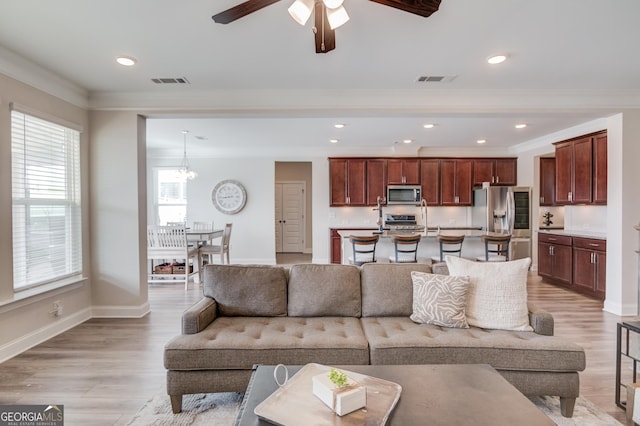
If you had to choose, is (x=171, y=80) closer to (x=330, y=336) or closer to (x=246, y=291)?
(x=246, y=291)

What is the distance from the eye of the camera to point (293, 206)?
9.65 meters

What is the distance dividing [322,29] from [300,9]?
0.19 m

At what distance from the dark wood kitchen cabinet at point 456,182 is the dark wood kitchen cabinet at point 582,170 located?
1.84 m

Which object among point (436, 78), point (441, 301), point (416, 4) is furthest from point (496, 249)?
point (416, 4)

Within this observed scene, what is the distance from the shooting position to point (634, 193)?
409cm

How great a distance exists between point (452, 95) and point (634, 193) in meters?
2.51

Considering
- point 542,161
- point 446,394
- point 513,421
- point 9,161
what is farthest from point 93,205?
point 542,161

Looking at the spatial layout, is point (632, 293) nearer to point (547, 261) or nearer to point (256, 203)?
point (547, 261)

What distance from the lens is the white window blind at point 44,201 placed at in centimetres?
312

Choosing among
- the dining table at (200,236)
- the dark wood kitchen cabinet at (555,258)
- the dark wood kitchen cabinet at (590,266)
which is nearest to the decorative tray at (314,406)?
the dark wood kitchen cabinet at (590,266)

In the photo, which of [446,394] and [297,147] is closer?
[446,394]

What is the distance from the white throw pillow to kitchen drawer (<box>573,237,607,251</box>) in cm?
315

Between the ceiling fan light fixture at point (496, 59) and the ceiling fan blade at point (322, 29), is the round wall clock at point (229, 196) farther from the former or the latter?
the ceiling fan blade at point (322, 29)

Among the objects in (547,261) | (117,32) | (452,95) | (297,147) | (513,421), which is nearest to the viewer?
(513,421)
